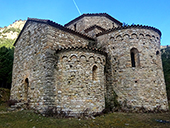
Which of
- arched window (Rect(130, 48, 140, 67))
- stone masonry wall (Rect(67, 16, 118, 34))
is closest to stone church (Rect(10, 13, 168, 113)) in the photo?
arched window (Rect(130, 48, 140, 67))

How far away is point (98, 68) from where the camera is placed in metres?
8.59

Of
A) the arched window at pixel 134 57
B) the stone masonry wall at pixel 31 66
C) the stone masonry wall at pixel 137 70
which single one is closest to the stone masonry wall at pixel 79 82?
the stone masonry wall at pixel 31 66

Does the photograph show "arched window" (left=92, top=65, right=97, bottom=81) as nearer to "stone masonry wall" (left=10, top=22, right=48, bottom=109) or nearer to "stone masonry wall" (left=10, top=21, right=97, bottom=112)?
"stone masonry wall" (left=10, top=21, right=97, bottom=112)

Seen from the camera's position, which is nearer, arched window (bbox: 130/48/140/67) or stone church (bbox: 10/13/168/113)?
stone church (bbox: 10/13/168/113)

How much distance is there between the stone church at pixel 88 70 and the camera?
7.84 m

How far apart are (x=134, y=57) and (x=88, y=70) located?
11.8ft

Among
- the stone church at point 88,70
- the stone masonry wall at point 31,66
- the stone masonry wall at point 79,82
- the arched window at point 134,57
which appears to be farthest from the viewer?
the arched window at point 134,57

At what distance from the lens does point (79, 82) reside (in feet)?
25.7

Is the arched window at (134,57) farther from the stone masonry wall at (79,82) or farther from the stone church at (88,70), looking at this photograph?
the stone masonry wall at (79,82)

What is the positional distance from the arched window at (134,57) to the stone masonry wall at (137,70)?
10cm

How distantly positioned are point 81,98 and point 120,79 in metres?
3.19

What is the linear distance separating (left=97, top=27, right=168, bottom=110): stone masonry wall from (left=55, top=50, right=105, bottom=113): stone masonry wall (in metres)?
1.57

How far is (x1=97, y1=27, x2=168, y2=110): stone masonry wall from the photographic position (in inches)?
345

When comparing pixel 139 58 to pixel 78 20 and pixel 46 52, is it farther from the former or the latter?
pixel 78 20
